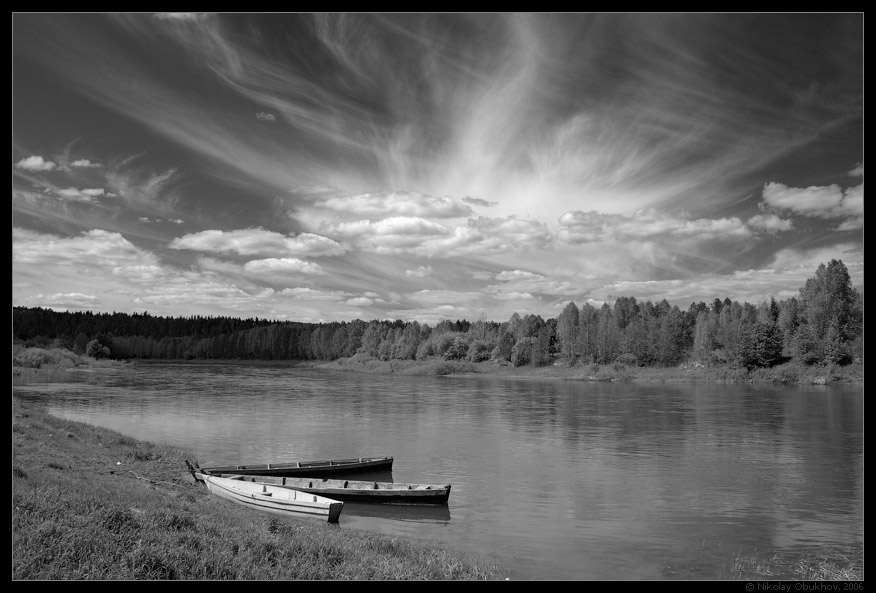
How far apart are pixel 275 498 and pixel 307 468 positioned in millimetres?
7136

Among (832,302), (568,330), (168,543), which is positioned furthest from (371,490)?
(568,330)

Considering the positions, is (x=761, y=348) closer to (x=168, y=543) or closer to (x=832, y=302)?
(x=832, y=302)

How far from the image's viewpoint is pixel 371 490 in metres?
24.7

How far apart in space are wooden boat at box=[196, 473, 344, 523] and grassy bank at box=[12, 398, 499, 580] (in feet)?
3.92

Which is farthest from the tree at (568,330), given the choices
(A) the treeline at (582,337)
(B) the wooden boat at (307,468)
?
(B) the wooden boat at (307,468)

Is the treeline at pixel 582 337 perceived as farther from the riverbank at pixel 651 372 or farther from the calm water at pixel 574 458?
the calm water at pixel 574 458

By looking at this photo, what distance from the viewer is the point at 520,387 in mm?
95625

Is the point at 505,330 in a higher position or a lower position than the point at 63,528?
higher

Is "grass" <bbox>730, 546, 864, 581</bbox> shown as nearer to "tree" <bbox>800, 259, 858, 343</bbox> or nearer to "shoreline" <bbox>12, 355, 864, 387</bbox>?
"tree" <bbox>800, 259, 858, 343</bbox>

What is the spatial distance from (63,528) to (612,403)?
62.7 metres

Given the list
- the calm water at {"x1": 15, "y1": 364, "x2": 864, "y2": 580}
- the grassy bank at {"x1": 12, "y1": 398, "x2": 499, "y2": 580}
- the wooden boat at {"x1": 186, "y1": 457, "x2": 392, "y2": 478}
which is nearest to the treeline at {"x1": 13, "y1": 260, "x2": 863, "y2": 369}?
the calm water at {"x1": 15, "y1": 364, "x2": 864, "y2": 580}

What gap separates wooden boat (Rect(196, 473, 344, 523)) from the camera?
869 inches
